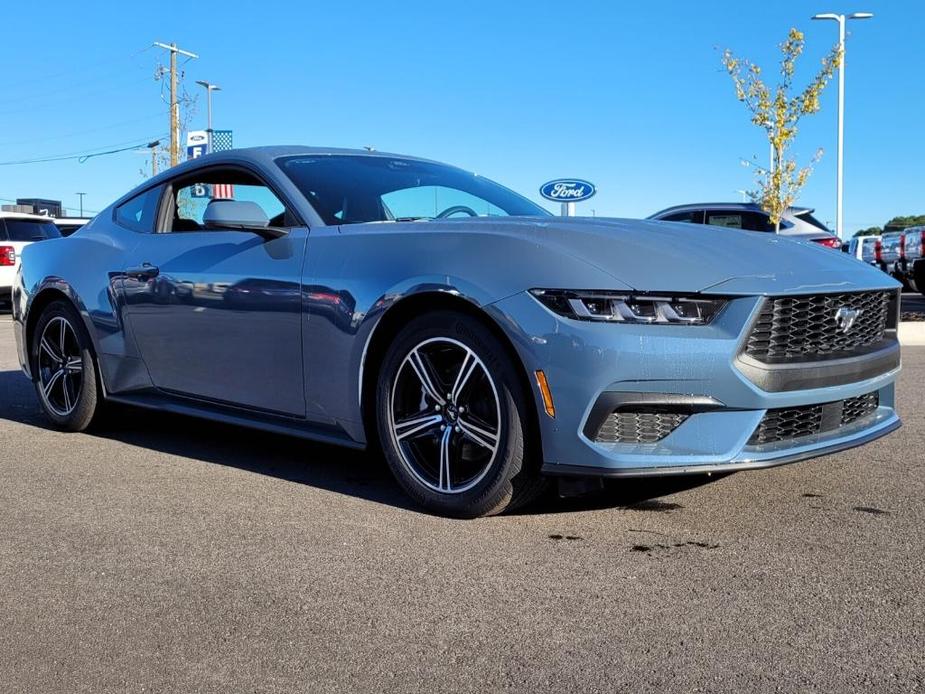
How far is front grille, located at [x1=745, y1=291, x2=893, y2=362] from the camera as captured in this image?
3455 millimetres

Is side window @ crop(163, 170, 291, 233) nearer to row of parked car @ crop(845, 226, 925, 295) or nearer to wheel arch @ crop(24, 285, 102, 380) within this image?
wheel arch @ crop(24, 285, 102, 380)

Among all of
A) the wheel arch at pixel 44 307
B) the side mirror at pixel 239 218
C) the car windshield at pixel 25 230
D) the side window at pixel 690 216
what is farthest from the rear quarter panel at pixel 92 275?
the car windshield at pixel 25 230

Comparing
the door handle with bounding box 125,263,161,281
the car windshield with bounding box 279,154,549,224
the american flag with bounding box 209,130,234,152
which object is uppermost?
the american flag with bounding box 209,130,234,152

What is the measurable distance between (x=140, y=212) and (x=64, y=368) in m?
1.01

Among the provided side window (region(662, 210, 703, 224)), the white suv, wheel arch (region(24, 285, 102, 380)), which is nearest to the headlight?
wheel arch (region(24, 285, 102, 380))

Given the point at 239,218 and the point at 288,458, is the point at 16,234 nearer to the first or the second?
the point at 288,458

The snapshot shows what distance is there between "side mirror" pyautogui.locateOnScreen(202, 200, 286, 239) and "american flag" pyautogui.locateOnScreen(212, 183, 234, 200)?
0.41m

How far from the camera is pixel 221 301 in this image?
15.0 ft

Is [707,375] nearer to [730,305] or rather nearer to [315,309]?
[730,305]

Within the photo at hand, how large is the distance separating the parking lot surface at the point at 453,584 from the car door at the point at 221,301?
17.3 inches

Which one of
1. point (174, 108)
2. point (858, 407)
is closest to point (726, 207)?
point (858, 407)

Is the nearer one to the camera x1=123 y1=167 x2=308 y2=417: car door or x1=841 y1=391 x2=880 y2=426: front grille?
x1=841 y1=391 x2=880 y2=426: front grille

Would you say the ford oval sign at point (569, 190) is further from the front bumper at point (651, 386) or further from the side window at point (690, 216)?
the front bumper at point (651, 386)

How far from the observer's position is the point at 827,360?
12.0 feet
